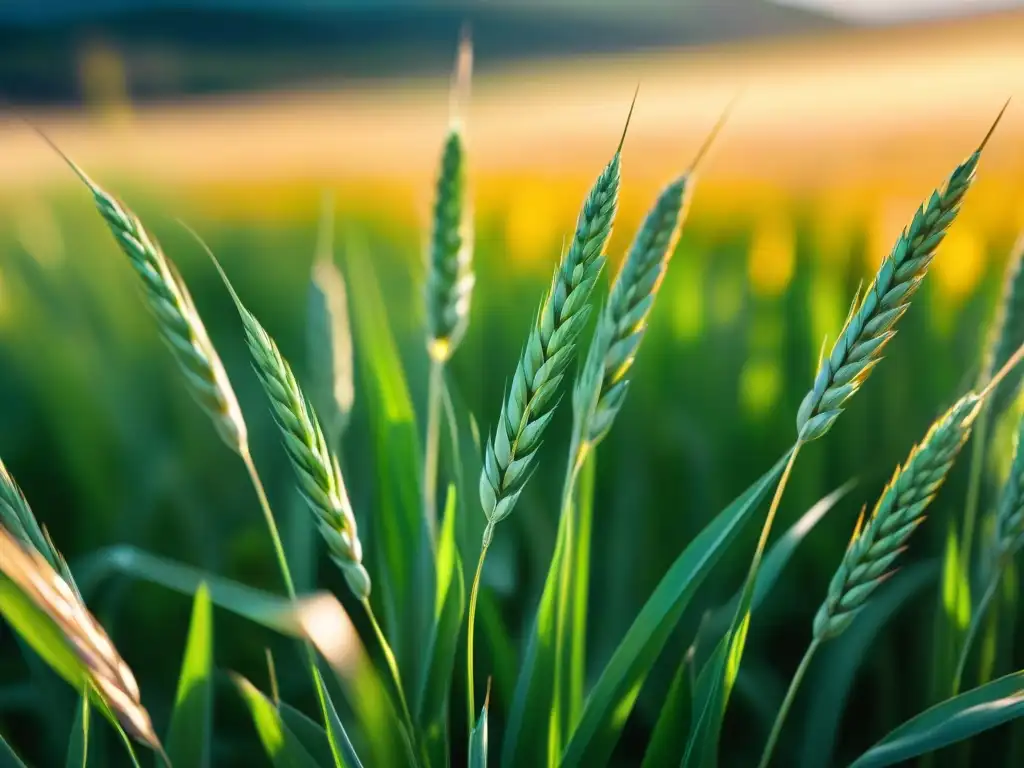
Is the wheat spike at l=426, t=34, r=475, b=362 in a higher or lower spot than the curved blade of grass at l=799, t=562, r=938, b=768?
higher

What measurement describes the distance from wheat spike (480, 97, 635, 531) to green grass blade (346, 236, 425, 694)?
214 millimetres

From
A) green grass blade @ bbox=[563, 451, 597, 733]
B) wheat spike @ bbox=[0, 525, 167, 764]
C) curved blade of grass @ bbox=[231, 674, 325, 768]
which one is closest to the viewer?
wheat spike @ bbox=[0, 525, 167, 764]

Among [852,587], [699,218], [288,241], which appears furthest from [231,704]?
[699,218]

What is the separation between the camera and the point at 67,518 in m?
1.07

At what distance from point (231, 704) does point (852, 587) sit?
2.06ft

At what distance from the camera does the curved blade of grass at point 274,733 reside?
42 centimetres

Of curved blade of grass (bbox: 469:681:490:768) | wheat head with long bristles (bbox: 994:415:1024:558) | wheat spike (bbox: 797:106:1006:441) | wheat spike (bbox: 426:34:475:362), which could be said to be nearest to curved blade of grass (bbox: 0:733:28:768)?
curved blade of grass (bbox: 469:681:490:768)

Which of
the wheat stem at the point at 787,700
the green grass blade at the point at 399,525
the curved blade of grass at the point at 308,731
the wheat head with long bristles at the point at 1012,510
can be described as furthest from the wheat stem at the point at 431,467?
the wheat head with long bristles at the point at 1012,510

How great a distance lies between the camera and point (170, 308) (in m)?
0.38

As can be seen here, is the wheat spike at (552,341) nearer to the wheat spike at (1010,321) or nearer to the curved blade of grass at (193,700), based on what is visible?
the curved blade of grass at (193,700)

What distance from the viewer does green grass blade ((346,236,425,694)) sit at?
58 cm

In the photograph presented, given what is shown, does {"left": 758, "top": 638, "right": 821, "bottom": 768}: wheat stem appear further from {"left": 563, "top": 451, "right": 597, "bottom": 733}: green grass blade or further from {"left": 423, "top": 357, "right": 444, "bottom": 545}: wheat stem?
{"left": 423, "top": 357, "right": 444, "bottom": 545}: wheat stem

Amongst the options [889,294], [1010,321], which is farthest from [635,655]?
[1010,321]

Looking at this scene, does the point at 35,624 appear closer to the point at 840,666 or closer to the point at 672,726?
the point at 672,726
